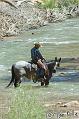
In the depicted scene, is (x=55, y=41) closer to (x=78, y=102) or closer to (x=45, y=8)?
(x=45, y=8)

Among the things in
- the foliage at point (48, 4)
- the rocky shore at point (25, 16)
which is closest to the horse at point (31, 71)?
the rocky shore at point (25, 16)

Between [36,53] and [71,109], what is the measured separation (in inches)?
224

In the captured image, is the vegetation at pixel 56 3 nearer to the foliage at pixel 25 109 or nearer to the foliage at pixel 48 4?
the foliage at pixel 48 4

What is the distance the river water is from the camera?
28.9 metres

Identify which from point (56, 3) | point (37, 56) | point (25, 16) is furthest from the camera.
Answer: point (56, 3)

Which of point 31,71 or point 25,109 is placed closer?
point 25,109

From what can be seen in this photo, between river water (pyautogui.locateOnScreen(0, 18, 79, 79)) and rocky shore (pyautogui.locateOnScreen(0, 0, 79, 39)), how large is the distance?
0.73m

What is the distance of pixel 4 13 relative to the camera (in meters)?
43.7

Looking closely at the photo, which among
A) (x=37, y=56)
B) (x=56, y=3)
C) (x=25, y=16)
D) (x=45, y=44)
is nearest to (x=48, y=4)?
(x=56, y=3)

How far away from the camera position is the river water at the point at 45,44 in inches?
1138

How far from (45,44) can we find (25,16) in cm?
1150

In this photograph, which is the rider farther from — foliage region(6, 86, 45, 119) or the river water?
foliage region(6, 86, 45, 119)

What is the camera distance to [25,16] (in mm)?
46250

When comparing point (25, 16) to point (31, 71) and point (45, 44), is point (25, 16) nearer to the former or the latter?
point (45, 44)
